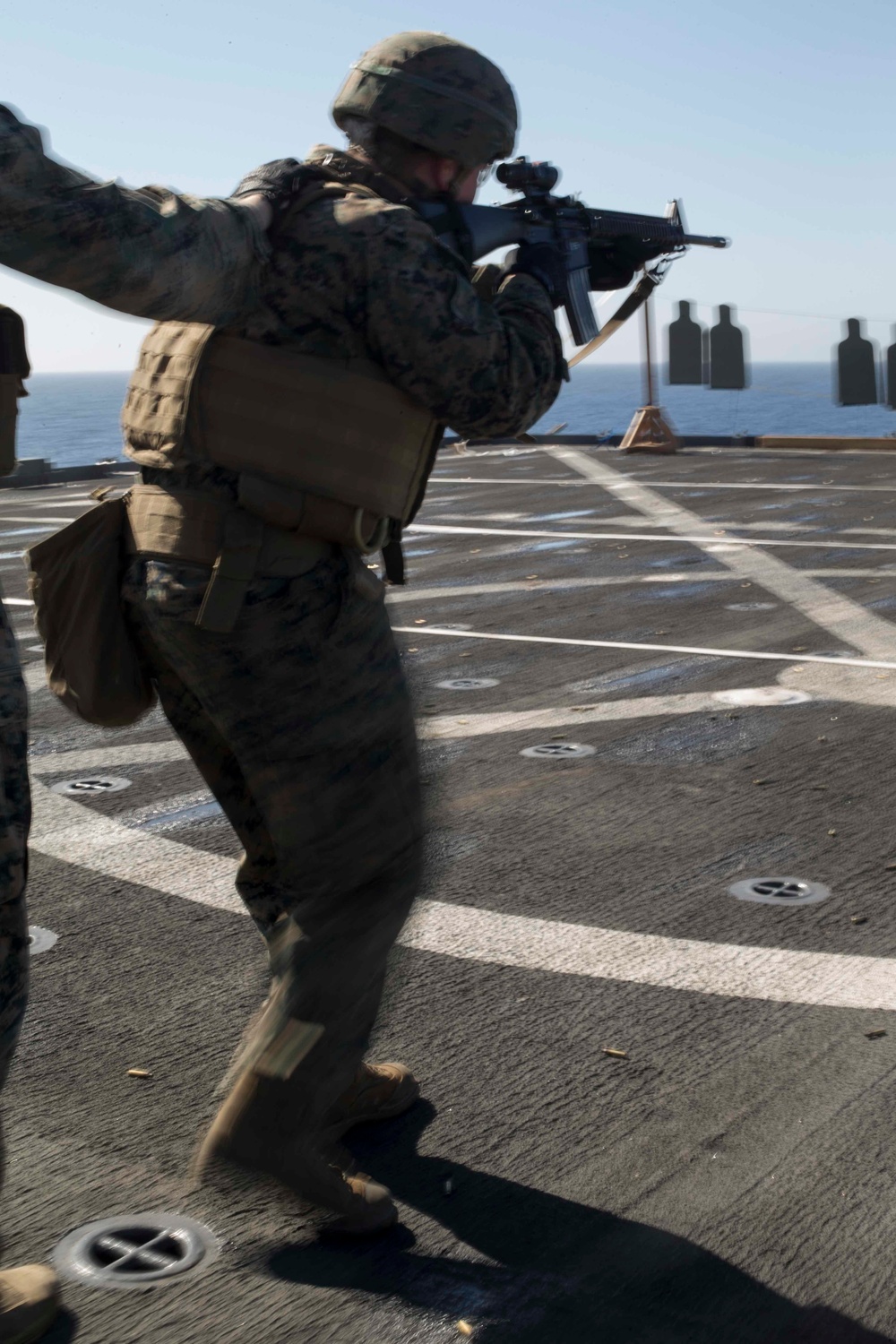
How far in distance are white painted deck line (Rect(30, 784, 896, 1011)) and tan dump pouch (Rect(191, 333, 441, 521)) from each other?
1.14 m

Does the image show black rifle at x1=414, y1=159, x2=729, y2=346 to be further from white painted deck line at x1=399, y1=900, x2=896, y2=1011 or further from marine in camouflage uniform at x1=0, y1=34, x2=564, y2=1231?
white painted deck line at x1=399, y1=900, x2=896, y2=1011

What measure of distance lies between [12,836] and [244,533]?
2.17 ft

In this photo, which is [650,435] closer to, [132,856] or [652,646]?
[652,646]

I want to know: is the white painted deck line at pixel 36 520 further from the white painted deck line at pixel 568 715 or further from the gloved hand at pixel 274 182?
the gloved hand at pixel 274 182

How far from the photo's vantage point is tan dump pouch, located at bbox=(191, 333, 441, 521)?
8.68 ft

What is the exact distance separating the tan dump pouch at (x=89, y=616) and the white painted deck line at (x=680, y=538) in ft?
29.2

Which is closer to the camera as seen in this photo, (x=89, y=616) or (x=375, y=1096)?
(x=89, y=616)

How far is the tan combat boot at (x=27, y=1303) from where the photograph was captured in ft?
7.91

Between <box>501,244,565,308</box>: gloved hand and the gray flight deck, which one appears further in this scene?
<box>501,244,565,308</box>: gloved hand

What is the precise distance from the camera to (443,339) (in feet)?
8.70

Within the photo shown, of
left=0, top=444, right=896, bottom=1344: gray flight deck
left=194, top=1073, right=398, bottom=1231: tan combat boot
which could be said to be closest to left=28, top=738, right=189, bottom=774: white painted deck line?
left=0, top=444, right=896, bottom=1344: gray flight deck

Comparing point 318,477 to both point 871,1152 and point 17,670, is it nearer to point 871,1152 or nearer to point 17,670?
point 17,670

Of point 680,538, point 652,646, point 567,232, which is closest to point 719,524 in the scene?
point 680,538

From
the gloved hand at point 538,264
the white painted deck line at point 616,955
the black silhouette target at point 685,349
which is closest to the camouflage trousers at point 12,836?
the white painted deck line at point 616,955
